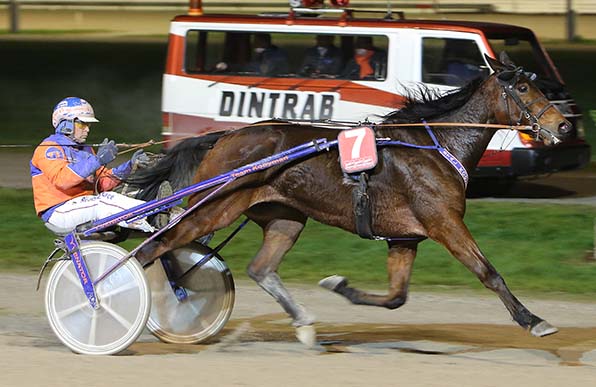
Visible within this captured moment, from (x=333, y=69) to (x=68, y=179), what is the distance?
21.6ft

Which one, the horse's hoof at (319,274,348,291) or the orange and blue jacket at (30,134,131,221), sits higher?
the orange and blue jacket at (30,134,131,221)

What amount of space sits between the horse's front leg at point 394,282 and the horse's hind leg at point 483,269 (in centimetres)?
37

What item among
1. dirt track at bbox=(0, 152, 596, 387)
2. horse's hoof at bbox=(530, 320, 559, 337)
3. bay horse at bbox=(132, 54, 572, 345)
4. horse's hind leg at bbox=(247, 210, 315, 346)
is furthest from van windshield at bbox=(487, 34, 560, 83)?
horse's hoof at bbox=(530, 320, 559, 337)

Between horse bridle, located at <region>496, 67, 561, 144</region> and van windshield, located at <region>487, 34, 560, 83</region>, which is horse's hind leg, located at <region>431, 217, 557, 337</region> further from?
van windshield, located at <region>487, 34, 560, 83</region>

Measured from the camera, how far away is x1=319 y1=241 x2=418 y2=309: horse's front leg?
7.96 m

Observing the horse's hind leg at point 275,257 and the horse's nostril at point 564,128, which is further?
the horse's hind leg at point 275,257

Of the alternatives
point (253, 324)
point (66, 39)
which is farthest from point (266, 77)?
point (66, 39)

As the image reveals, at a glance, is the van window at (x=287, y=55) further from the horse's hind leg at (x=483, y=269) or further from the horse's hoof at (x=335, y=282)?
the horse's hind leg at (x=483, y=269)

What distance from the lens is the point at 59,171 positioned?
25.1ft

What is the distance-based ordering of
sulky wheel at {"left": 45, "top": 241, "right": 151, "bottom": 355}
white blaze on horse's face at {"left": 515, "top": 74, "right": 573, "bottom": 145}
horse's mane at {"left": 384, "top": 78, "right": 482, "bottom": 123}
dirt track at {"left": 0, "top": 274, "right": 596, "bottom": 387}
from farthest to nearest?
horse's mane at {"left": 384, "top": 78, "right": 482, "bottom": 123}
white blaze on horse's face at {"left": 515, "top": 74, "right": 573, "bottom": 145}
sulky wheel at {"left": 45, "top": 241, "right": 151, "bottom": 355}
dirt track at {"left": 0, "top": 274, "right": 596, "bottom": 387}

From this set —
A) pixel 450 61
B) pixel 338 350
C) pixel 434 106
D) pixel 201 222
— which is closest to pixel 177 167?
pixel 201 222

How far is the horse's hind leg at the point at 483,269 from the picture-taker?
7.46 m

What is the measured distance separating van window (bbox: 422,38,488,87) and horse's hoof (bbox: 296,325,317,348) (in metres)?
5.97

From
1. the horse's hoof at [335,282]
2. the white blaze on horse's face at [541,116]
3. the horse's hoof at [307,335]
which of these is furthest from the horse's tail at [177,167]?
the white blaze on horse's face at [541,116]
